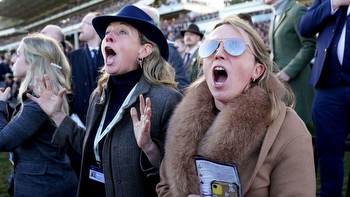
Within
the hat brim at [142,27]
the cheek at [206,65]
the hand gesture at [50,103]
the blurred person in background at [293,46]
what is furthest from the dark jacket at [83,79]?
the cheek at [206,65]

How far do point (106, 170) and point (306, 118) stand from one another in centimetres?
239

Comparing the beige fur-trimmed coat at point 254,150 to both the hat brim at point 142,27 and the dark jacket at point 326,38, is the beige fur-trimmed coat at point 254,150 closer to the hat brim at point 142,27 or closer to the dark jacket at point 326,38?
the hat brim at point 142,27

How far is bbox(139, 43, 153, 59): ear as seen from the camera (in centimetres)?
257

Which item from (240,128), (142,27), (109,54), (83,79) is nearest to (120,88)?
(109,54)

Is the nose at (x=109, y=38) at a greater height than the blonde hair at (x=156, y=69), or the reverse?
the nose at (x=109, y=38)

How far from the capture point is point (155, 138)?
2.41 metres

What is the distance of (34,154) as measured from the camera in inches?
119

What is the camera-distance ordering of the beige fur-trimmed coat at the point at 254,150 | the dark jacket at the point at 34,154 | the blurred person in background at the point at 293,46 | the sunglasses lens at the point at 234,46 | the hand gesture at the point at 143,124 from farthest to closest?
the blurred person in background at the point at 293,46, the dark jacket at the point at 34,154, the hand gesture at the point at 143,124, the sunglasses lens at the point at 234,46, the beige fur-trimmed coat at the point at 254,150

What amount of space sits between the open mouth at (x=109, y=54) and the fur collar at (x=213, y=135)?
0.58m

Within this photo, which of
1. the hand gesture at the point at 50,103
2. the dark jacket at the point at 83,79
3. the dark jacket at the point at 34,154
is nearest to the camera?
the hand gesture at the point at 50,103

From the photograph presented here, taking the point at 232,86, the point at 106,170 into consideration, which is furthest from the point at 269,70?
the point at 106,170

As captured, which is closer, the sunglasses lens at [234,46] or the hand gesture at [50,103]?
the sunglasses lens at [234,46]

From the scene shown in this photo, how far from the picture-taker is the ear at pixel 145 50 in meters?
2.57

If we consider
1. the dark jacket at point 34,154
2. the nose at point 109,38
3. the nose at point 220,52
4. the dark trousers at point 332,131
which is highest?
the nose at point 109,38
